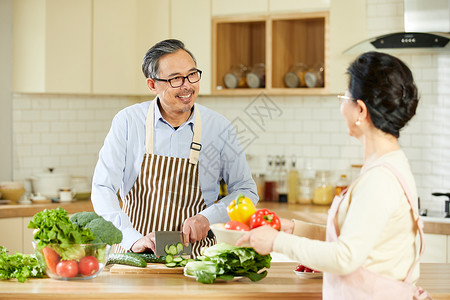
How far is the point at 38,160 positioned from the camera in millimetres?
5434

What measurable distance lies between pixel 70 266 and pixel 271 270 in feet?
2.80

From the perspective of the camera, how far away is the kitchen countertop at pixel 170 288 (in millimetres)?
2352

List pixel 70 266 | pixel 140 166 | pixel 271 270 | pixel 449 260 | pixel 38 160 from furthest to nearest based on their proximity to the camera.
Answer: pixel 38 160 < pixel 449 260 < pixel 140 166 < pixel 271 270 < pixel 70 266

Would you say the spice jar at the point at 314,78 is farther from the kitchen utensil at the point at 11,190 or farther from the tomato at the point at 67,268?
the tomato at the point at 67,268

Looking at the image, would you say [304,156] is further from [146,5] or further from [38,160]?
[38,160]

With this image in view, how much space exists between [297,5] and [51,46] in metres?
1.98

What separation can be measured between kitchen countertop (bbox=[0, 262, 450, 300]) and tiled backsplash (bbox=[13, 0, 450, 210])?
2.66 m

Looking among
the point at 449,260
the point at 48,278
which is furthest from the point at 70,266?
the point at 449,260

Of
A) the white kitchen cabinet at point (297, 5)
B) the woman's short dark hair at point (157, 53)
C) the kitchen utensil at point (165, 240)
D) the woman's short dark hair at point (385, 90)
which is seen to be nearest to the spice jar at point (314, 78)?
the white kitchen cabinet at point (297, 5)

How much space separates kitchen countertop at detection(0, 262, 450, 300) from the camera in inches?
92.6

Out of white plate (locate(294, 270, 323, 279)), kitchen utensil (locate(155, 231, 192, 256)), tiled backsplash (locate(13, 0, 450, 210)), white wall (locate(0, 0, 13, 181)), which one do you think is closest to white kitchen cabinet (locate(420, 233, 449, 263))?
tiled backsplash (locate(13, 0, 450, 210))

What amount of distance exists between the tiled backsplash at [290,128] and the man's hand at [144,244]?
277cm

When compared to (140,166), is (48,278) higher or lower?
lower

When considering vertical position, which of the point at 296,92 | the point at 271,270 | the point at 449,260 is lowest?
the point at 449,260
